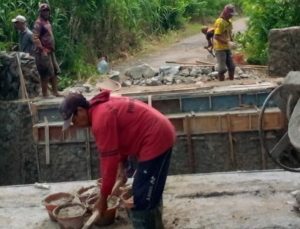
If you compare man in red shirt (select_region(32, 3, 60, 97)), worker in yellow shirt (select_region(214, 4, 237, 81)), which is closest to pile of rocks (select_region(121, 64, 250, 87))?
worker in yellow shirt (select_region(214, 4, 237, 81))

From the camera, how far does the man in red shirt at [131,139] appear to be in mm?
5930

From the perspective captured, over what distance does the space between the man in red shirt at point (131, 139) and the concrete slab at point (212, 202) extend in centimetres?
90

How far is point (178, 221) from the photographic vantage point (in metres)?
7.20

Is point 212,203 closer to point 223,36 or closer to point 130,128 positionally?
point 130,128

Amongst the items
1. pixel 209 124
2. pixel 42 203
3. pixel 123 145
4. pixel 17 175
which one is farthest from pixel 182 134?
pixel 123 145

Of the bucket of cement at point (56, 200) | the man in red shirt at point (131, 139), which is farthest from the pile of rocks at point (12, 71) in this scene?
the man in red shirt at point (131, 139)

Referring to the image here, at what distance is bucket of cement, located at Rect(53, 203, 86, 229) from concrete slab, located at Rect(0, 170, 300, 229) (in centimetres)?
22

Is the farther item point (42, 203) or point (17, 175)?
point (17, 175)

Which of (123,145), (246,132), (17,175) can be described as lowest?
(17,175)

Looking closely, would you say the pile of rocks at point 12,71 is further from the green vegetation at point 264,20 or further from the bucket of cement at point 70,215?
the green vegetation at point 264,20

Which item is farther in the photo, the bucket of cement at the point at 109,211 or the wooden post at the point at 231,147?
the wooden post at the point at 231,147

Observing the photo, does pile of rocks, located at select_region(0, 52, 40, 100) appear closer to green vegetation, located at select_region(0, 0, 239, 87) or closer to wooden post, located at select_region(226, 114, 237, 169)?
green vegetation, located at select_region(0, 0, 239, 87)

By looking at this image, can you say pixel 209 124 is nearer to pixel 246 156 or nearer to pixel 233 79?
pixel 246 156

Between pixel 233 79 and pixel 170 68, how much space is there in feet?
8.82
